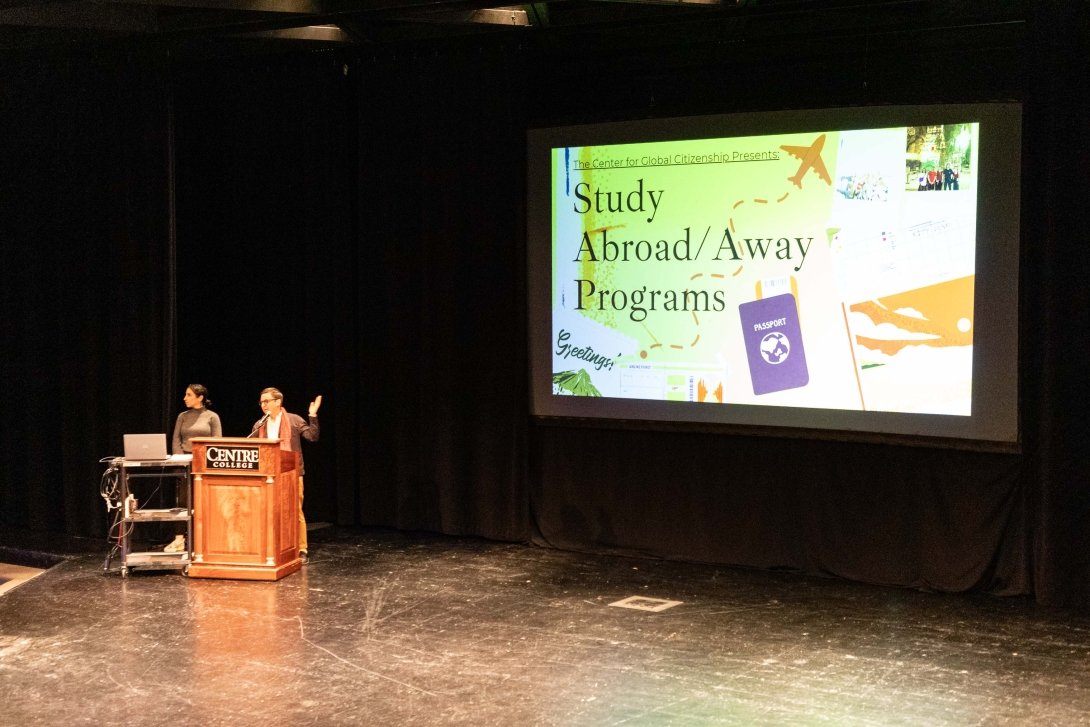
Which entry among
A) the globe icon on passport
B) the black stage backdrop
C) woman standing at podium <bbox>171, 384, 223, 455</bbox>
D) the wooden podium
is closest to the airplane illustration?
the black stage backdrop

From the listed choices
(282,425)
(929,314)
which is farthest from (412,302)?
(929,314)

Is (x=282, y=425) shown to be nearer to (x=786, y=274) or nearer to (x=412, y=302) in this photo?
(x=412, y=302)

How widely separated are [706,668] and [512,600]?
1.57 metres

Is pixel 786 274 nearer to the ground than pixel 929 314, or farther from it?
farther from it

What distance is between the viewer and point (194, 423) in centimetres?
783

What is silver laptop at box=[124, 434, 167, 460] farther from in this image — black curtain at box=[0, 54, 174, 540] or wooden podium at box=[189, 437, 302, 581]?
black curtain at box=[0, 54, 174, 540]

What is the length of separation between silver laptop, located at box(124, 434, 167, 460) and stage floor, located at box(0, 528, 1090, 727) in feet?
2.37

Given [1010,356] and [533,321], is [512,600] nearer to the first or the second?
[533,321]

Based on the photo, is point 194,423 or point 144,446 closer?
point 144,446

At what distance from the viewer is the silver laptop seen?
7.16 meters

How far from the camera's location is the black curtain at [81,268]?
863cm

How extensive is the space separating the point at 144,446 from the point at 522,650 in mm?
2864

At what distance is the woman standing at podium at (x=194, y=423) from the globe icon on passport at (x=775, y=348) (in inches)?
136

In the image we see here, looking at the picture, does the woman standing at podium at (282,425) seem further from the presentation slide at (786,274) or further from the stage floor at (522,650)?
the presentation slide at (786,274)
